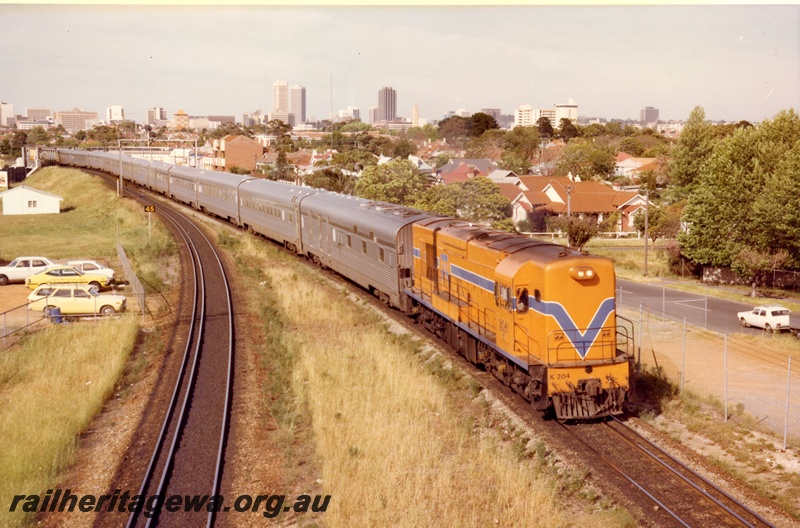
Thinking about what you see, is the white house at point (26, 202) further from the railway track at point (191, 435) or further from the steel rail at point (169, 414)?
the railway track at point (191, 435)

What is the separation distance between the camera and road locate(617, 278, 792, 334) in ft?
112

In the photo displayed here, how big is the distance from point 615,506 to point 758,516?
2.37m

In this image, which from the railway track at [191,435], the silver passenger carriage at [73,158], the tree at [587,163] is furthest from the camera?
the tree at [587,163]

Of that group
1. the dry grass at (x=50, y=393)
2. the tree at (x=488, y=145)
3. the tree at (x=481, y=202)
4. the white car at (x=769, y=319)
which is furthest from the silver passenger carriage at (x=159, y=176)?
the tree at (x=488, y=145)

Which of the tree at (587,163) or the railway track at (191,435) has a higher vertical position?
the tree at (587,163)

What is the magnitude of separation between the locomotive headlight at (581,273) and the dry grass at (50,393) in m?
11.9

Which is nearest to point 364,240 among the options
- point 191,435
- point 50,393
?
point 50,393

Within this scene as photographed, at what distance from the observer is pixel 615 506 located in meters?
12.8

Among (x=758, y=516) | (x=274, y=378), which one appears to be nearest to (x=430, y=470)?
(x=758, y=516)

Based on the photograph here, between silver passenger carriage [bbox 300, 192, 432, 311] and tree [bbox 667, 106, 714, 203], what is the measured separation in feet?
128

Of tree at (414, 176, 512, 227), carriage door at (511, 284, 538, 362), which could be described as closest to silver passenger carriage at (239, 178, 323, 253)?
tree at (414, 176, 512, 227)

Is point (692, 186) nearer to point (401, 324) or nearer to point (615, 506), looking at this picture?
point (401, 324)

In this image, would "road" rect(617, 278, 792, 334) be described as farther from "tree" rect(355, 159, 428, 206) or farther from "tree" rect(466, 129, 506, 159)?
"tree" rect(466, 129, 506, 159)

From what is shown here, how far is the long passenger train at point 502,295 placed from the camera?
16141 mm
